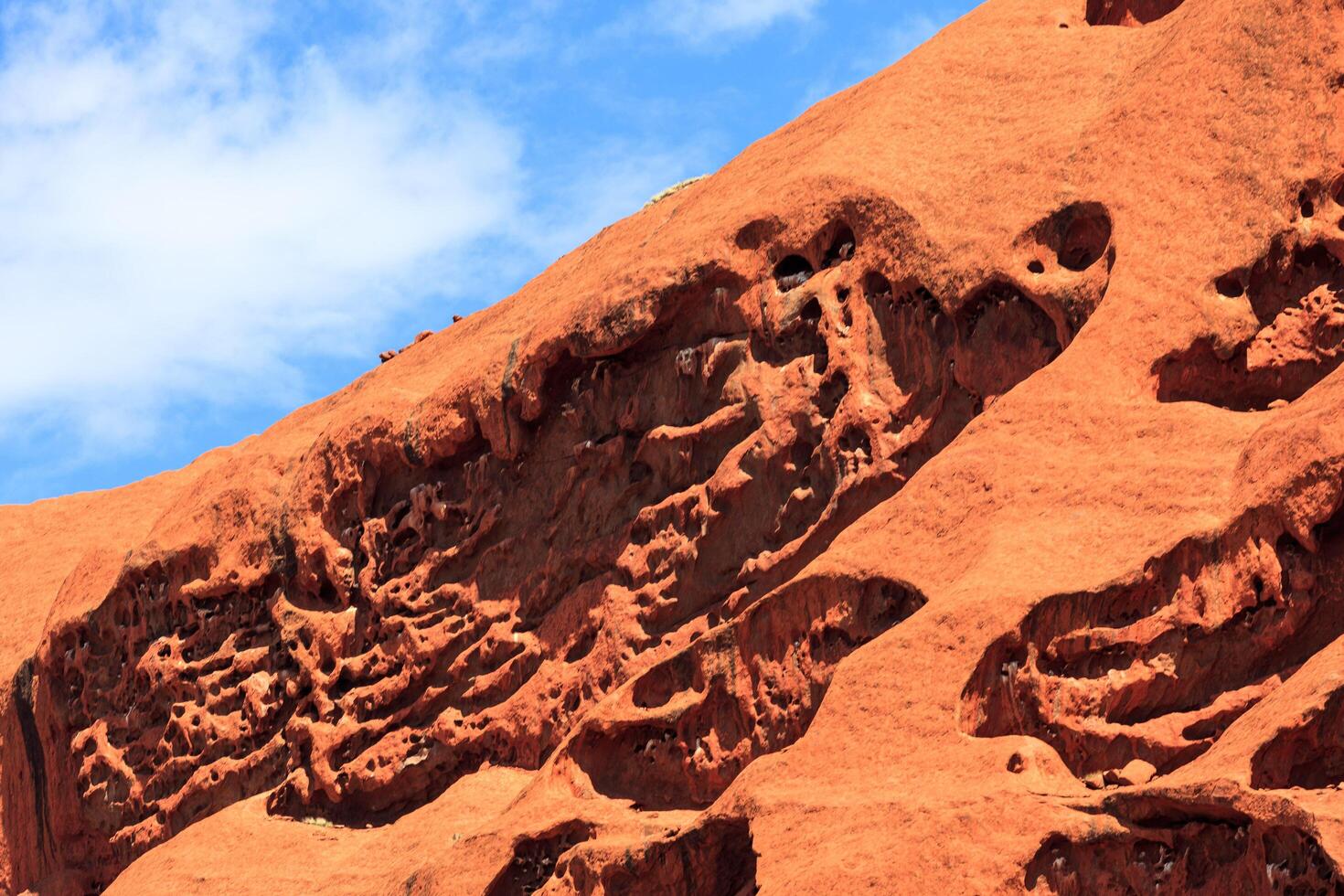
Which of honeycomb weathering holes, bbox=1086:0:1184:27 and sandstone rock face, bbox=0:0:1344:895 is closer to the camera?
sandstone rock face, bbox=0:0:1344:895

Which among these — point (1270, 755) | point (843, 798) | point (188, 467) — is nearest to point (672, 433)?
point (843, 798)

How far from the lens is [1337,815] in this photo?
9.42 m

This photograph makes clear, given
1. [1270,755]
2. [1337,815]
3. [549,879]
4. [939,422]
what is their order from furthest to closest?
[939,422]
[549,879]
[1270,755]
[1337,815]

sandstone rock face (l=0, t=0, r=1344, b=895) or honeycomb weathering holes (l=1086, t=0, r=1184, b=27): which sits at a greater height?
honeycomb weathering holes (l=1086, t=0, r=1184, b=27)

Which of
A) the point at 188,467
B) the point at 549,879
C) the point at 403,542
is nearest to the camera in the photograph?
the point at 549,879

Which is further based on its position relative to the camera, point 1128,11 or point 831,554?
point 1128,11

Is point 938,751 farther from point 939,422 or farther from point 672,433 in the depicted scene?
point 672,433

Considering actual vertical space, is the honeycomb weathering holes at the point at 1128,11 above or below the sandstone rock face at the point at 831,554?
above

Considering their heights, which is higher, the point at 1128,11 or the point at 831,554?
the point at 1128,11

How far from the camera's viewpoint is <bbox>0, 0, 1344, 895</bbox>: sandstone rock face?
38.1ft

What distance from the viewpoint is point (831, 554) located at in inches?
538

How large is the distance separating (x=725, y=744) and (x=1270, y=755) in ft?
14.5

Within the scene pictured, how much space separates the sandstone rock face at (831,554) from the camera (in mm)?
11625

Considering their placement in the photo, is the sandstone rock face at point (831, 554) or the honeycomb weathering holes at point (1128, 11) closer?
the sandstone rock face at point (831, 554)
